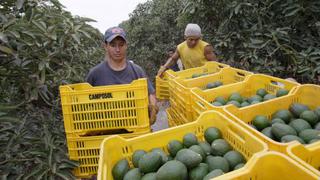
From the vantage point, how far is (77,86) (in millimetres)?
2547

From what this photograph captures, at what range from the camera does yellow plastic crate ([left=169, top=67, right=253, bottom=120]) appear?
2789mm

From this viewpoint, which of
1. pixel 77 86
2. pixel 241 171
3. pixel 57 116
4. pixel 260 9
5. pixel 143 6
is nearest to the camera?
pixel 241 171

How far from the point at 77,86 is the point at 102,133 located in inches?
17.0

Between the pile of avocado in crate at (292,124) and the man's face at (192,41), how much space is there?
6.92ft

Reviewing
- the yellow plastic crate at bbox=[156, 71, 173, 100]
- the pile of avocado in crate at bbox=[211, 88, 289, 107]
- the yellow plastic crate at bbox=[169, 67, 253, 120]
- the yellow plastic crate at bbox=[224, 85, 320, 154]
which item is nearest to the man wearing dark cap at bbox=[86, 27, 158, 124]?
the yellow plastic crate at bbox=[169, 67, 253, 120]

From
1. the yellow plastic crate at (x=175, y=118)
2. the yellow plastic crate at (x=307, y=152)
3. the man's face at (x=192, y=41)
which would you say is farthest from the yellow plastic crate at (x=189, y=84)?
the yellow plastic crate at (x=307, y=152)

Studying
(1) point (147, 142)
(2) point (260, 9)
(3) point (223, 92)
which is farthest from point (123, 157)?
(2) point (260, 9)

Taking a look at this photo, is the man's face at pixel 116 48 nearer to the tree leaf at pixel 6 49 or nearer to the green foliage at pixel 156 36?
the tree leaf at pixel 6 49

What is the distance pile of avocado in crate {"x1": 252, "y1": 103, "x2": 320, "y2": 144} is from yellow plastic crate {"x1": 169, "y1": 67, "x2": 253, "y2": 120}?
69cm

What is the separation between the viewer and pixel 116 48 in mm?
2816

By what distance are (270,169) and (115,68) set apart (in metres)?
1.86

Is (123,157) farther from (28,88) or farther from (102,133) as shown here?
(28,88)

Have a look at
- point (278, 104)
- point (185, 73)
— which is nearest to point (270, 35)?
point (185, 73)

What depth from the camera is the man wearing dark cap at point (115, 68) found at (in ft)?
9.18
